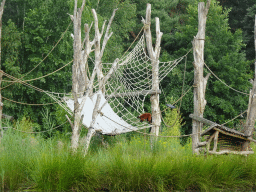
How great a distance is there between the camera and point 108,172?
130 inches

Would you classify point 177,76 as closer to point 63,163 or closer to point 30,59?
point 30,59

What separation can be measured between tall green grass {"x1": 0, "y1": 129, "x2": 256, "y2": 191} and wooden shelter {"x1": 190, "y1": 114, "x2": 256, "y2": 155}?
136 millimetres

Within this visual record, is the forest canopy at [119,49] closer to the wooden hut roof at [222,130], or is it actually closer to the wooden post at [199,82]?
the wooden post at [199,82]

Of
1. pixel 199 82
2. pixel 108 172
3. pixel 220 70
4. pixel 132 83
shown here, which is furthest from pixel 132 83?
pixel 220 70

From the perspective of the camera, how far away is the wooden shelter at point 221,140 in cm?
358

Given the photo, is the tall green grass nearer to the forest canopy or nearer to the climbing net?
the climbing net

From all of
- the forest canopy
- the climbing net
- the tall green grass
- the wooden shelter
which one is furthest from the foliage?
the tall green grass

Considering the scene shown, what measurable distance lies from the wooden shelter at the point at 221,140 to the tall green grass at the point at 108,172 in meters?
0.14

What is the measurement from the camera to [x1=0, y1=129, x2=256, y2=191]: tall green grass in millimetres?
3080

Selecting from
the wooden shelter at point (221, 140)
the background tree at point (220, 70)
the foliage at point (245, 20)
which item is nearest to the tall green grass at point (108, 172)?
the wooden shelter at point (221, 140)

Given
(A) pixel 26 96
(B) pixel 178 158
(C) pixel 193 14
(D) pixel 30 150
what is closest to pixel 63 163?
(D) pixel 30 150

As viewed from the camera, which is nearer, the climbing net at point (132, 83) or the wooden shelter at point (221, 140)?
the wooden shelter at point (221, 140)

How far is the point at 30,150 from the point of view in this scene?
3.47m

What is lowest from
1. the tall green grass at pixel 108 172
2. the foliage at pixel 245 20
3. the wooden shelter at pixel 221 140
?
the tall green grass at pixel 108 172
